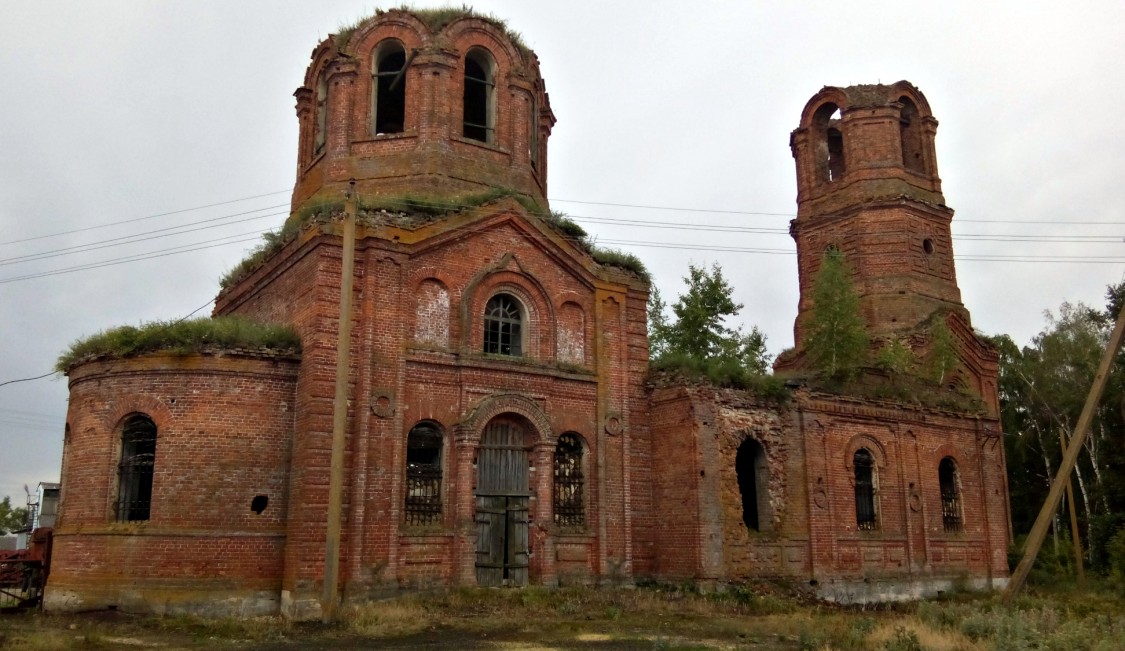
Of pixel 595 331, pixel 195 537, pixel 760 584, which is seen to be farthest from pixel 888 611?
pixel 195 537

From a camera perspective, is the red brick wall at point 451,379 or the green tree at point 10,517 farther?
the green tree at point 10,517

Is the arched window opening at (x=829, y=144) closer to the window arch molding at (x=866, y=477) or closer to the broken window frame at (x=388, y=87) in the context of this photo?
the window arch molding at (x=866, y=477)

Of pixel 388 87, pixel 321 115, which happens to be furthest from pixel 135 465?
pixel 388 87

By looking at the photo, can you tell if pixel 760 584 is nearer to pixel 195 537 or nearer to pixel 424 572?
pixel 424 572

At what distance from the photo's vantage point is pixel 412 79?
1903cm

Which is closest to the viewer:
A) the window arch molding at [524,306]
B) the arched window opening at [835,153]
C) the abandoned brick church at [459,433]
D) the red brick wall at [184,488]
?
the red brick wall at [184,488]

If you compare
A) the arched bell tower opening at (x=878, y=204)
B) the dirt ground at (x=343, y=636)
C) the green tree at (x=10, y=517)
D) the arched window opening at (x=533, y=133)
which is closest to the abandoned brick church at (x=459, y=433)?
the arched window opening at (x=533, y=133)

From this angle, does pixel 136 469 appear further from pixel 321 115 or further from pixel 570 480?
pixel 321 115

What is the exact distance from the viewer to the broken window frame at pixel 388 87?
63.7ft

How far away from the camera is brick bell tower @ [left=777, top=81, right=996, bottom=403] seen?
25739 mm

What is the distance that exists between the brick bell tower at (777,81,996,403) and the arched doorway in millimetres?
12413

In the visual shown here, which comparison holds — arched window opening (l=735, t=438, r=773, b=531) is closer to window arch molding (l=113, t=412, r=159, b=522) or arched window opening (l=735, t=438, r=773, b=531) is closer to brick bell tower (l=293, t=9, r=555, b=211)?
brick bell tower (l=293, t=9, r=555, b=211)

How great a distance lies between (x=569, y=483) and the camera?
1727cm

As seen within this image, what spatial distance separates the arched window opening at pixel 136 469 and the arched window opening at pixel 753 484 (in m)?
11.0
